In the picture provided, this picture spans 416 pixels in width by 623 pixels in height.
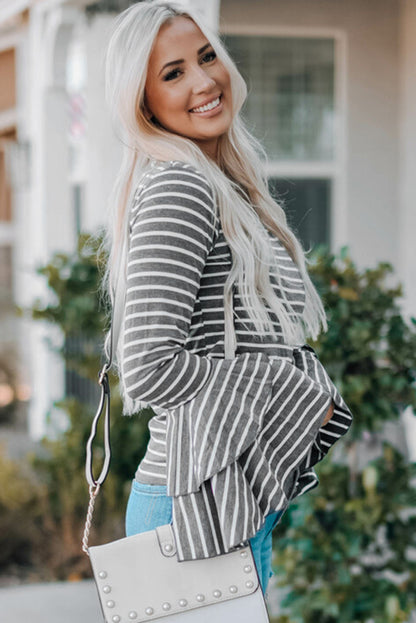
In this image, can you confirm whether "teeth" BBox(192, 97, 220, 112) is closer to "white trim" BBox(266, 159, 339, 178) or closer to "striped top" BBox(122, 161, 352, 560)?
"striped top" BBox(122, 161, 352, 560)

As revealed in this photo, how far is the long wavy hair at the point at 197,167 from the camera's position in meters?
1.60

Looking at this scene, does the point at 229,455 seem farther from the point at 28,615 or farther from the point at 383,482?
the point at 28,615

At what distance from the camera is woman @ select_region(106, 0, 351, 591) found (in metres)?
1.48

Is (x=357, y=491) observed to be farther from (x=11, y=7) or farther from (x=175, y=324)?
(x=11, y=7)

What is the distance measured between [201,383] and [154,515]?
0.90ft

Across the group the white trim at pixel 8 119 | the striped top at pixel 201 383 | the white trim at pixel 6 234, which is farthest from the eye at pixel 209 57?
the white trim at pixel 6 234

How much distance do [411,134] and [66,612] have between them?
12.9 ft

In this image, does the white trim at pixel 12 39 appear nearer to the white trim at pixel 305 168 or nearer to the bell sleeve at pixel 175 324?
the white trim at pixel 305 168

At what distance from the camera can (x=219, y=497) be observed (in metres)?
1.49

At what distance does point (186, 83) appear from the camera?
1708mm

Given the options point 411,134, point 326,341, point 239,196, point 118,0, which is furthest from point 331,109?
point 239,196

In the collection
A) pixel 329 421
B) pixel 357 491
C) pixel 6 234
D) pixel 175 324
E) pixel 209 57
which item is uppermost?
pixel 6 234

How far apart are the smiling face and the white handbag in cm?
79

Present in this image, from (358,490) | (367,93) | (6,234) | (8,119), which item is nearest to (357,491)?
(358,490)
